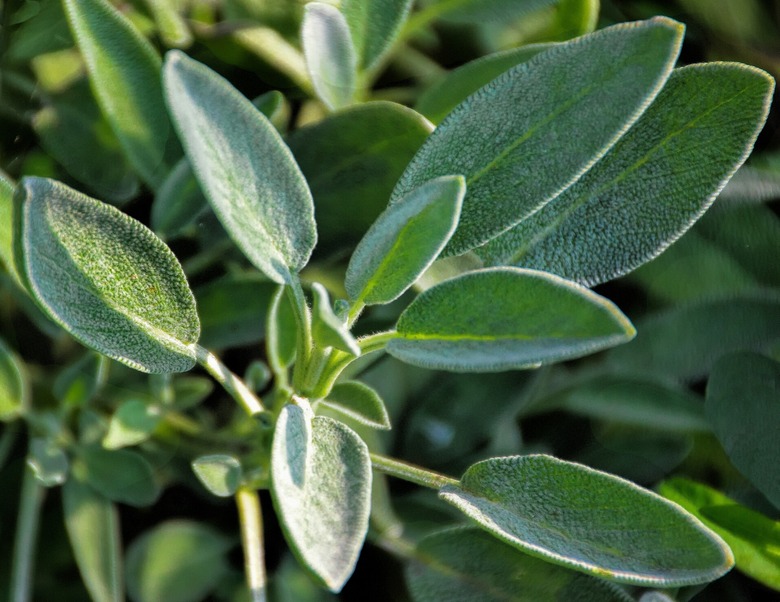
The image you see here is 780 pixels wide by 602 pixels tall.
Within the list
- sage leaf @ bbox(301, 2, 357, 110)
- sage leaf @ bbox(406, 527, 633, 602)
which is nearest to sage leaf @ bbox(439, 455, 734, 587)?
sage leaf @ bbox(406, 527, 633, 602)

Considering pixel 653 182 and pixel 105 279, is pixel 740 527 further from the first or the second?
pixel 105 279

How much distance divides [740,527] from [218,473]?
0.38 m

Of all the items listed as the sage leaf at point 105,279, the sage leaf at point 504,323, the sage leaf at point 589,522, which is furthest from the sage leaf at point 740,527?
the sage leaf at point 105,279

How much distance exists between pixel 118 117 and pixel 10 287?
0.18 metres

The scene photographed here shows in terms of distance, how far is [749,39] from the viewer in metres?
0.88

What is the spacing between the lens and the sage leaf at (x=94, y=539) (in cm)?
65

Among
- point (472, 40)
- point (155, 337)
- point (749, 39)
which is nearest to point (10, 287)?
point (155, 337)

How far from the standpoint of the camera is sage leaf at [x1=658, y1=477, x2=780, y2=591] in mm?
Answer: 571

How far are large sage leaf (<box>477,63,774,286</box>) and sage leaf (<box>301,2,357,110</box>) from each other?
0.61 feet

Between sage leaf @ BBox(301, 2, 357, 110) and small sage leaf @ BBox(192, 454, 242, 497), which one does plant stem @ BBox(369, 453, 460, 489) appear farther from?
sage leaf @ BBox(301, 2, 357, 110)

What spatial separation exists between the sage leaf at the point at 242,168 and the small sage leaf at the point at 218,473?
13 centimetres

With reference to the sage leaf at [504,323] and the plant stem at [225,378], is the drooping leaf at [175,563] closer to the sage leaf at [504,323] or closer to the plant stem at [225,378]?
the plant stem at [225,378]

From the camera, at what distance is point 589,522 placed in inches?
18.7

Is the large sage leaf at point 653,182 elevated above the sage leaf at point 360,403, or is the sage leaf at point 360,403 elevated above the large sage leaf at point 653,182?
the large sage leaf at point 653,182
